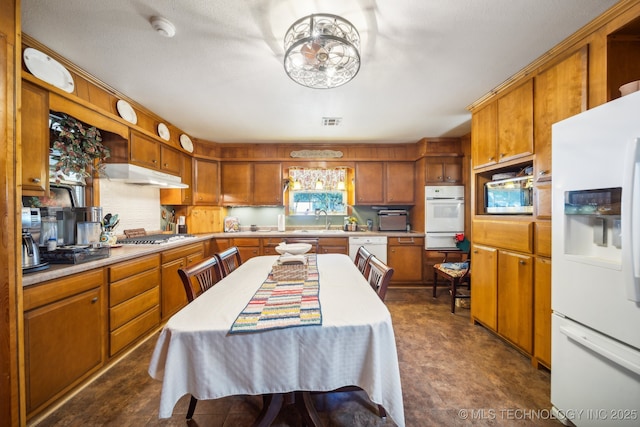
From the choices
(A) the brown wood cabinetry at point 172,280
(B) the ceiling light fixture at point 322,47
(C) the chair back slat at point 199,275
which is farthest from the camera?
(A) the brown wood cabinetry at point 172,280

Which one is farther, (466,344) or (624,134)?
(466,344)

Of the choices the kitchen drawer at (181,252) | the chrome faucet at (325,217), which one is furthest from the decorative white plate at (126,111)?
the chrome faucet at (325,217)

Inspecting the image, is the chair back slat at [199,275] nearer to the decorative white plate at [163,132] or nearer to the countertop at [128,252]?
the countertop at [128,252]

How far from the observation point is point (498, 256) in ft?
7.31

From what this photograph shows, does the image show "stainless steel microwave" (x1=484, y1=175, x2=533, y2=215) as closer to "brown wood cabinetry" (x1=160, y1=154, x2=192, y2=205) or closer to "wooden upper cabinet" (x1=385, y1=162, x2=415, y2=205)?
"wooden upper cabinet" (x1=385, y1=162, x2=415, y2=205)

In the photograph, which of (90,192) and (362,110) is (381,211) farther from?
(90,192)

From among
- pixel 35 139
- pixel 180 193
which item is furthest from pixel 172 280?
pixel 35 139

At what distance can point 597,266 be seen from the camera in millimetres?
1153

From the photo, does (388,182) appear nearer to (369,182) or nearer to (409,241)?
(369,182)

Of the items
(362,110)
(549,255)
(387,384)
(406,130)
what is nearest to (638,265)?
(549,255)

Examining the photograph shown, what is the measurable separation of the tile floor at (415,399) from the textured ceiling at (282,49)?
2403 millimetres

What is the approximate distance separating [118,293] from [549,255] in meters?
3.36

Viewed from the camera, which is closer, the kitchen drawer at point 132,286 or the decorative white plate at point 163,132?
the kitchen drawer at point 132,286

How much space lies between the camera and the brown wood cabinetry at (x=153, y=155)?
2.53 metres
